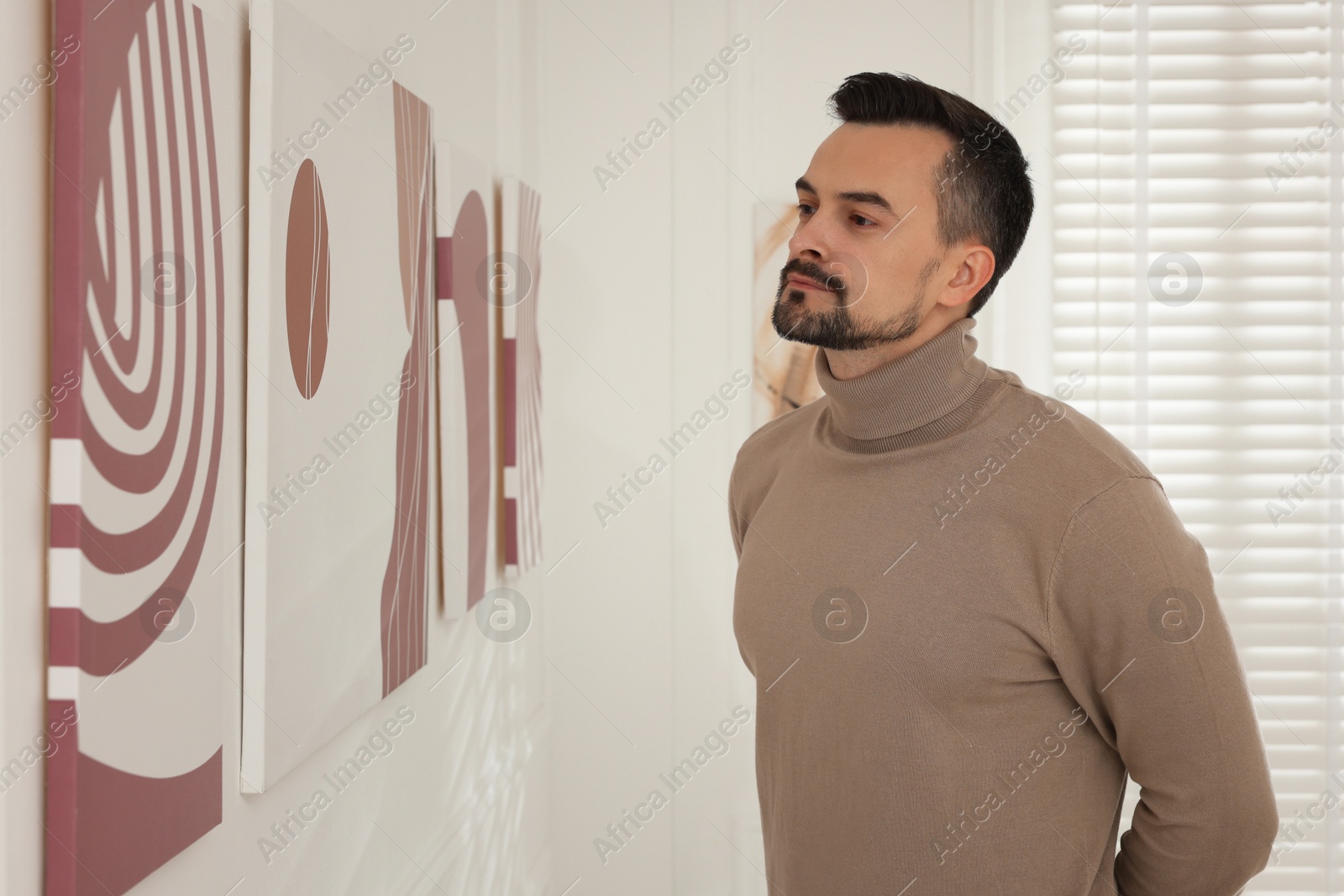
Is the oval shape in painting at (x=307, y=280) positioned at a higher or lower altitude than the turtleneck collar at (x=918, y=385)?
higher

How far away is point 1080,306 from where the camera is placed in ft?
7.66

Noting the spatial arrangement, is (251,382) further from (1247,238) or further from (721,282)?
(1247,238)

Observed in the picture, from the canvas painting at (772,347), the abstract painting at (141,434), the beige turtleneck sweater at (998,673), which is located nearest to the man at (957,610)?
the beige turtleneck sweater at (998,673)

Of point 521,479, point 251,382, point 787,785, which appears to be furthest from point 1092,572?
point 521,479

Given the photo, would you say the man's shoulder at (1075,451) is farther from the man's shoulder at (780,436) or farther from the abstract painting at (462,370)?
the abstract painting at (462,370)

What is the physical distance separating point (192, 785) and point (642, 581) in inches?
63.1

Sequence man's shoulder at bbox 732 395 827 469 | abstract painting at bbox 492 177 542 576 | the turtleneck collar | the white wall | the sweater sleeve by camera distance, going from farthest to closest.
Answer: abstract painting at bbox 492 177 542 576 → man's shoulder at bbox 732 395 827 469 → the turtleneck collar → the sweater sleeve → the white wall

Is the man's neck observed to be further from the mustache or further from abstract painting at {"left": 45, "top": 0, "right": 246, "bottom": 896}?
abstract painting at {"left": 45, "top": 0, "right": 246, "bottom": 896}

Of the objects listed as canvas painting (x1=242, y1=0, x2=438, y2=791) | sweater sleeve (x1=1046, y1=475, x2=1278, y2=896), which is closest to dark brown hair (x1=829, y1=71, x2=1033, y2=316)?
sweater sleeve (x1=1046, y1=475, x2=1278, y2=896)

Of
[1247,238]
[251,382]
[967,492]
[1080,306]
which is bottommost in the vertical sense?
[967,492]

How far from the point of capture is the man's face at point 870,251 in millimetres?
1100

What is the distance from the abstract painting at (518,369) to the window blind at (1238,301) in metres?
1.21

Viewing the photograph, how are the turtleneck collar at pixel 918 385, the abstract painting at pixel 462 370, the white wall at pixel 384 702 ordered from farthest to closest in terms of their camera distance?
the abstract painting at pixel 462 370 < the turtleneck collar at pixel 918 385 < the white wall at pixel 384 702

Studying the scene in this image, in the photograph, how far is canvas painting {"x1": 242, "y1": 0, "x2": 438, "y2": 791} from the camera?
37.4 inches
